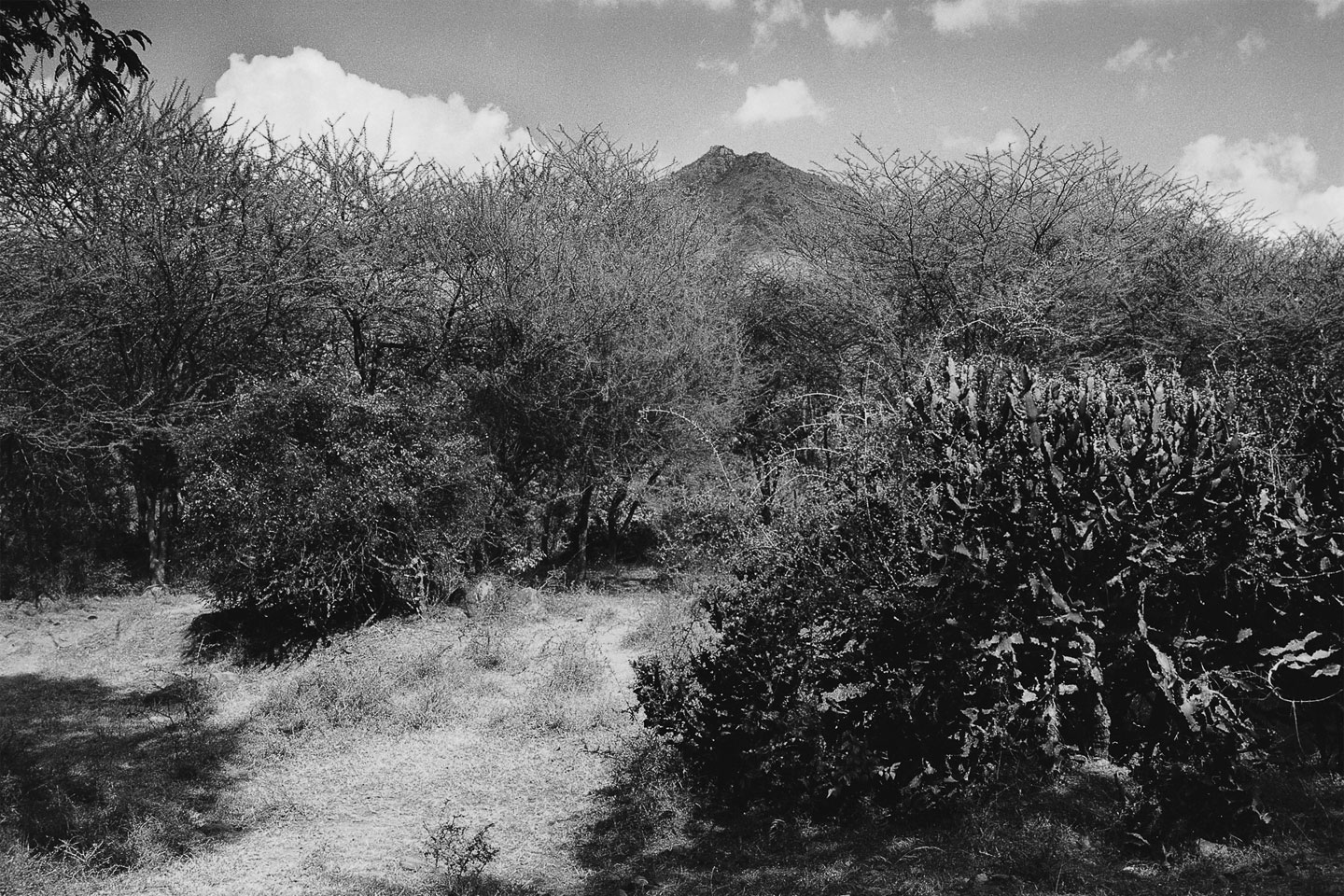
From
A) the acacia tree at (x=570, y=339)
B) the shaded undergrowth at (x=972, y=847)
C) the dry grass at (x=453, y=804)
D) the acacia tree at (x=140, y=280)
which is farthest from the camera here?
the acacia tree at (x=570, y=339)

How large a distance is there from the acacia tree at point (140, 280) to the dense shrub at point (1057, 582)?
10318mm

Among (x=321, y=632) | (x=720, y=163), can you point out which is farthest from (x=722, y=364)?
(x=720, y=163)

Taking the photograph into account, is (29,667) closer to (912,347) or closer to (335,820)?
(335,820)

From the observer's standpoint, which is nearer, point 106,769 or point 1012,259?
point 106,769

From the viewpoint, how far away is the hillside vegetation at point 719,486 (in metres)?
4.96

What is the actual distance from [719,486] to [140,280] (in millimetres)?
8597

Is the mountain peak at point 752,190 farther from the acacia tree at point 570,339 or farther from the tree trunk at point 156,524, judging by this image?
the tree trunk at point 156,524

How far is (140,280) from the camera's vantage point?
13070 mm

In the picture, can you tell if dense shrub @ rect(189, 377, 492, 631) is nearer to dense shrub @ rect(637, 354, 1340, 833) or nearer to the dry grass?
the dry grass

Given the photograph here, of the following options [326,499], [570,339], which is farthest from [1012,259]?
[326,499]

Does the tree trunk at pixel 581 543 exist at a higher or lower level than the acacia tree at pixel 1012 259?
lower

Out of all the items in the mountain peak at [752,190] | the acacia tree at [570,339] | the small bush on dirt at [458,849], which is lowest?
the small bush on dirt at [458,849]

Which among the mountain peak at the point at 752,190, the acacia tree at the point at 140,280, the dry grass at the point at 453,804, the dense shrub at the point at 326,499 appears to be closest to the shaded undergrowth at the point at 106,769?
the dry grass at the point at 453,804

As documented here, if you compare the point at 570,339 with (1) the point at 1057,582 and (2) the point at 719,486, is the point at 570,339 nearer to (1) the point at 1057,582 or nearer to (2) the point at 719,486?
(2) the point at 719,486
